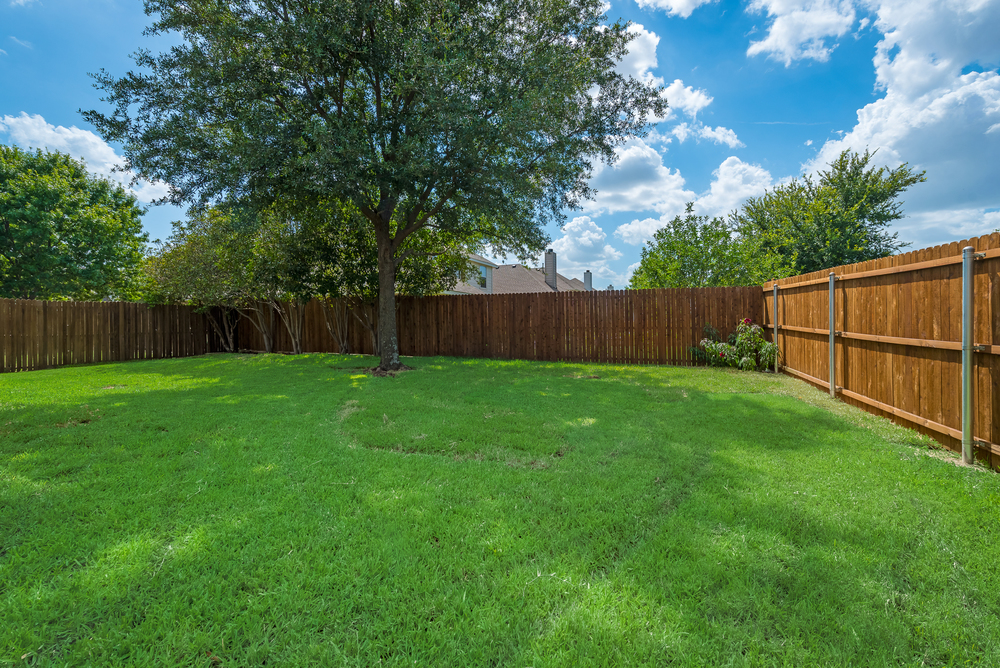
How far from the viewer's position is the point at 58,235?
1590 cm

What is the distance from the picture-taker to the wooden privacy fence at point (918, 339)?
3.33m

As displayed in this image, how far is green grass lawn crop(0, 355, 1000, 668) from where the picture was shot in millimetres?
1565

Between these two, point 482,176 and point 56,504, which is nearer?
point 56,504

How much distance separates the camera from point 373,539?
2.21m

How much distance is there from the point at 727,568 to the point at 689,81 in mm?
9922

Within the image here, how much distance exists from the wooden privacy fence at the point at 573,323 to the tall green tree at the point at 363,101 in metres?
2.69

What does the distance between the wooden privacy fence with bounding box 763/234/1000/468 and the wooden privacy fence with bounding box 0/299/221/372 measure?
54.7 ft

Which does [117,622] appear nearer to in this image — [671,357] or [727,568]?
[727,568]

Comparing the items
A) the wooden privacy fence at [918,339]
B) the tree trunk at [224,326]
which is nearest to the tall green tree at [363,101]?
the wooden privacy fence at [918,339]

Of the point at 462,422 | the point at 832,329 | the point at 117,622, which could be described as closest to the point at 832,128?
the point at 832,329

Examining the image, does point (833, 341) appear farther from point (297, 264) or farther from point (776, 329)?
point (297, 264)

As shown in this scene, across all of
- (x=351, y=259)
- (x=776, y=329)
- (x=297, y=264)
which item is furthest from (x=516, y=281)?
(x=776, y=329)

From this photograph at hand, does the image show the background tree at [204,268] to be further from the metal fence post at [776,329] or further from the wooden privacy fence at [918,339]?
the wooden privacy fence at [918,339]

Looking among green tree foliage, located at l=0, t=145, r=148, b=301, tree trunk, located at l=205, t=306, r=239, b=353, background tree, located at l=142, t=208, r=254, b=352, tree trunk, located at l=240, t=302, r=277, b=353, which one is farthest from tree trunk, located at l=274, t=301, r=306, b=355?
green tree foliage, located at l=0, t=145, r=148, b=301
